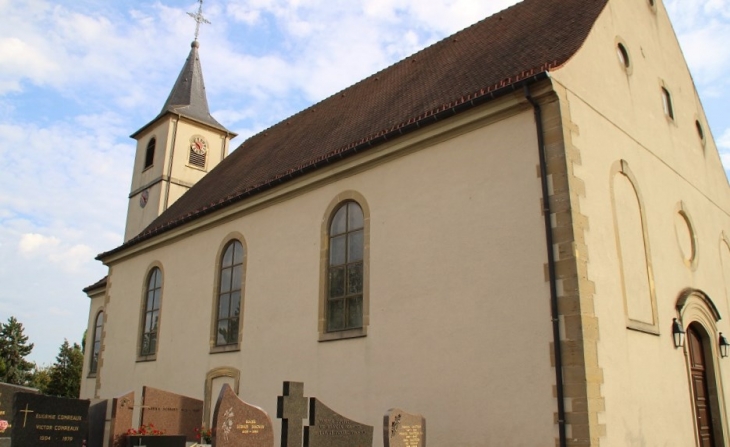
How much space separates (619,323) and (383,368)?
395 centimetres

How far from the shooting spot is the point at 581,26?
11.5 meters

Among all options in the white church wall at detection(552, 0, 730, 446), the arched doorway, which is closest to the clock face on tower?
the white church wall at detection(552, 0, 730, 446)

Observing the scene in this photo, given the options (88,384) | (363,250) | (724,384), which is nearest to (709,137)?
(724,384)

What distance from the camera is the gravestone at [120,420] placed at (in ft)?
36.8

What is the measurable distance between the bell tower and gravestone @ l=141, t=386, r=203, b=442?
11.4 meters

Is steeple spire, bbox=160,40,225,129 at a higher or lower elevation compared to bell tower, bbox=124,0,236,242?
higher

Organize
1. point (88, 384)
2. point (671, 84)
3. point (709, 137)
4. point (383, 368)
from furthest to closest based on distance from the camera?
1. point (88, 384)
2. point (709, 137)
3. point (671, 84)
4. point (383, 368)

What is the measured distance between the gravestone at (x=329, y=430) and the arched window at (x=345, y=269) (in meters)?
3.45

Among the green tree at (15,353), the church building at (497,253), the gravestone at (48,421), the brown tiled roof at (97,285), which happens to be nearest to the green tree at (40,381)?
the green tree at (15,353)

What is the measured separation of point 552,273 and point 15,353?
167 feet

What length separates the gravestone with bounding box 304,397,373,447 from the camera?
8.14 m

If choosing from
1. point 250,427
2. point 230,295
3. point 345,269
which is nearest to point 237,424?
point 250,427

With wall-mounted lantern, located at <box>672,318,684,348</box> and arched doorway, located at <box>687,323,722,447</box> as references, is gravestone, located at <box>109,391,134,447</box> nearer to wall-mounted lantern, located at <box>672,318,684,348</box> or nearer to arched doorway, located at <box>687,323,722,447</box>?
wall-mounted lantern, located at <box>672,318,684,348</box>

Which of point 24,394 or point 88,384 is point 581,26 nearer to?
point 24,394
